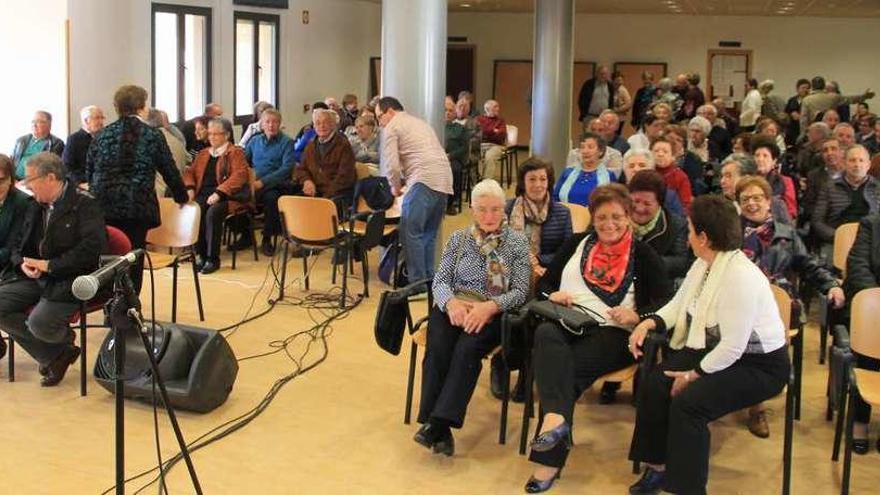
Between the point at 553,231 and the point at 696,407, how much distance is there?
1.76 metres

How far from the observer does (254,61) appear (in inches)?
547

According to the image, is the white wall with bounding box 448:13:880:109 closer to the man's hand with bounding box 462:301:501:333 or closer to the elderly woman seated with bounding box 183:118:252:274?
the elderly woman seated with bounding box 183:118:252:274

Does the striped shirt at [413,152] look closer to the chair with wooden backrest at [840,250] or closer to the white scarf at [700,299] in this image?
the chair with wooden backrest at [840,250]

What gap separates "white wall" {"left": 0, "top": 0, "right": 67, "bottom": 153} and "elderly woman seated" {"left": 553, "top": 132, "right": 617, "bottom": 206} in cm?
538

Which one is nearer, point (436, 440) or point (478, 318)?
point (436, 440)

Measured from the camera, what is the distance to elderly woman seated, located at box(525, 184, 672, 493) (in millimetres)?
3854

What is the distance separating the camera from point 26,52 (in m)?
9.22

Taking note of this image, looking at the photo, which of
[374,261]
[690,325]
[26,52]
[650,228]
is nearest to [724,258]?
[690,325]

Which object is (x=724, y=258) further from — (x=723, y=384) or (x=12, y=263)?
(x=12, y=263)

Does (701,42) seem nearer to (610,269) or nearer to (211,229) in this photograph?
(211,229)

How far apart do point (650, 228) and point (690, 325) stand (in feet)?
3.31

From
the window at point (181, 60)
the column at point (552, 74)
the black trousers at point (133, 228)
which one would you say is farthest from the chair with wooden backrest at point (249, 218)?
the column at point (552, 74)

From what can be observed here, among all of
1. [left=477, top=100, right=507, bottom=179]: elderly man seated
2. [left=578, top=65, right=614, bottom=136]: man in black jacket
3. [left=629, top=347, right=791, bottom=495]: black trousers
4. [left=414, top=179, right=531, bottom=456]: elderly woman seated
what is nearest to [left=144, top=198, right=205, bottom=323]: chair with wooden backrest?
[left=414, top=179, right=531, bottom=456]: elderly woman seated

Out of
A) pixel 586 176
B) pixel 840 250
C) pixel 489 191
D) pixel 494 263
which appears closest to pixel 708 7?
pixel 586 176
